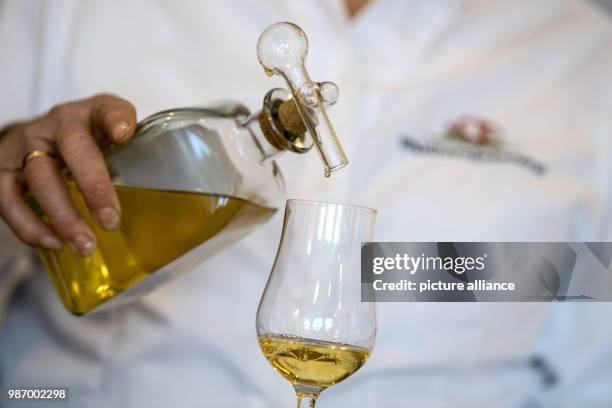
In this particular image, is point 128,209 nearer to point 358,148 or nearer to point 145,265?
point 145,265

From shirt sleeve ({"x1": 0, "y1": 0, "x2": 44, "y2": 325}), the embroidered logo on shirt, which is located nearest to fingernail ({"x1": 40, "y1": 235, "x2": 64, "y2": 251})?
shirt sleeve ({"x1": 0, "y1": 0, "x2": 44, "y2": 325})

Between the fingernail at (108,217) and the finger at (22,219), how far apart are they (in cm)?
6

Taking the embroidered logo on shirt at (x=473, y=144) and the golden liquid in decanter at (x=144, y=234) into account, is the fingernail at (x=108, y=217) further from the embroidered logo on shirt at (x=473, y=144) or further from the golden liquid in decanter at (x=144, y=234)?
the embroidered logo on shirt at (x=473, y=144)

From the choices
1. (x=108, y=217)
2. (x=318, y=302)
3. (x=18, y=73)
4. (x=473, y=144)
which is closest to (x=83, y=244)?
(x=108, y=217)

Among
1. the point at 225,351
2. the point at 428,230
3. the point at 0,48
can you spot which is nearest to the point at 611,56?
the point at 428,230

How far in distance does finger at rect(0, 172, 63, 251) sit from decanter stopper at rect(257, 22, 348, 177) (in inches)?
8.4

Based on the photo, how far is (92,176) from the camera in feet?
1.66

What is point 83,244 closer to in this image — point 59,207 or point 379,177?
point 59,207

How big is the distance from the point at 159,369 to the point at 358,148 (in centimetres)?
35

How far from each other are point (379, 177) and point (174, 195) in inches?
17.7

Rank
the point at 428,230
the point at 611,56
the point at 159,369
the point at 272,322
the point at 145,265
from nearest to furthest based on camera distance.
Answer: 1. the point at 272,322
2. the point at 145,265
3. the point at 159,369
4. the point at 428,230
5. the point at 611,56

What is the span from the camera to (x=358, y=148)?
0.95 meters

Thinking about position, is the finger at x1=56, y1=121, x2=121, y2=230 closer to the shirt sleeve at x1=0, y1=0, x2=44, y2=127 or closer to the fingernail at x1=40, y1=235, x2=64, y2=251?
the fingernail at x1=40, y1=235, x2=64, y2=251

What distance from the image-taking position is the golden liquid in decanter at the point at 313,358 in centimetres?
44
